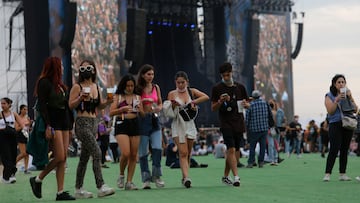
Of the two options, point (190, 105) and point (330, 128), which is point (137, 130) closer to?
point (190, 105)

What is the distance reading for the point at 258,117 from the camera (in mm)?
17641

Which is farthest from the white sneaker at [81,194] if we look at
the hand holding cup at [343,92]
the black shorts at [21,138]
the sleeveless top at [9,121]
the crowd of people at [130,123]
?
the black shorts at [21,138]

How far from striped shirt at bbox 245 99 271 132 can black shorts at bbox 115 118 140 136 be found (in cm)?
754

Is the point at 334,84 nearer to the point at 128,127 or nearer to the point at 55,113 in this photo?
the point at 128,127

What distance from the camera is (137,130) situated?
410 inches

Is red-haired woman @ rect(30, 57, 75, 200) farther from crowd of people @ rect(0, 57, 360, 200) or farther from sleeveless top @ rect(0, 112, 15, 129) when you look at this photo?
sleeveless top @ rect(0, 112, 15, 129)

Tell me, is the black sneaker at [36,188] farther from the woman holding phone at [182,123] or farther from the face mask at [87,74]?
the woman holding phone at [182,123]

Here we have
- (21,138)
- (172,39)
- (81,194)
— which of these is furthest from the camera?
(172,39)

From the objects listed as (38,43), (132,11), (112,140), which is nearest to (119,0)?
(132,11)

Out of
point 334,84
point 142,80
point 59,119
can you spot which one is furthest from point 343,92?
point 59,119

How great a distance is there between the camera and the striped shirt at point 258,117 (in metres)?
17.6

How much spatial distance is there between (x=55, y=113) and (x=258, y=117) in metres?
9.39

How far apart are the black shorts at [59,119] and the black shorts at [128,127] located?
5.16 feet

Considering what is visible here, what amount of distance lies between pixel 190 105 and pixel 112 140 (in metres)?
13.3
